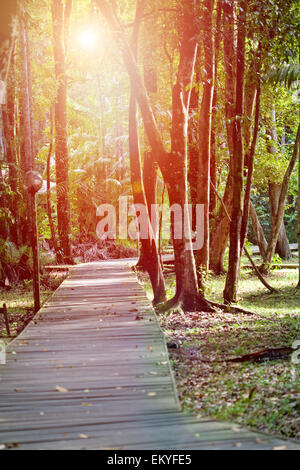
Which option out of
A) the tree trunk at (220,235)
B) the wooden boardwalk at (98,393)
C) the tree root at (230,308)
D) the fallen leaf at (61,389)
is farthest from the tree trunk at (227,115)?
the fallen leaf at (61,389)

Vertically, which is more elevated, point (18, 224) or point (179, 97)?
point (179, 97)

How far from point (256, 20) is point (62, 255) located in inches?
393

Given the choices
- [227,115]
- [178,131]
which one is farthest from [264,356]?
[227,115]

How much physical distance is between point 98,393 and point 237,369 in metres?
1.72

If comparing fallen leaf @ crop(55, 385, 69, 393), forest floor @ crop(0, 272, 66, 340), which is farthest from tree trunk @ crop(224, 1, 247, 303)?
fallen leaf @ crop(55, 385, 69, 393)

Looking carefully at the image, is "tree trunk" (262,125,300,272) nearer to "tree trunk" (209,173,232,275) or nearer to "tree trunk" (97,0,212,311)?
"tree trunk" (209,173,232,275)

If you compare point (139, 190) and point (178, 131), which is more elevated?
point (178, 131)

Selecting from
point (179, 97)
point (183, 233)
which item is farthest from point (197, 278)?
point (179, 97)

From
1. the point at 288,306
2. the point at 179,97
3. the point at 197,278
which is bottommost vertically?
the point at 288,306

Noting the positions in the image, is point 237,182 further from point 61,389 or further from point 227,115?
point 61,389

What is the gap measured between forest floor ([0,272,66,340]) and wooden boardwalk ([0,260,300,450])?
5.01ft

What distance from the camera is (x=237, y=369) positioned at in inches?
232

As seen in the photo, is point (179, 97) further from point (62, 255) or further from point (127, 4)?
point (62, 255)
